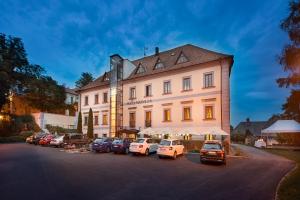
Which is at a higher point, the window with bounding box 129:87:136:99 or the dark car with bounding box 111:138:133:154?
the window with bounding box 129:87:136:99

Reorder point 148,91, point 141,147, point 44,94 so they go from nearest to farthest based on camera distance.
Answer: point 141,147 → point 148,91 → point 44,94

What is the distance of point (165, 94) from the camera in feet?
116

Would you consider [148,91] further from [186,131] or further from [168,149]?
[168,149]

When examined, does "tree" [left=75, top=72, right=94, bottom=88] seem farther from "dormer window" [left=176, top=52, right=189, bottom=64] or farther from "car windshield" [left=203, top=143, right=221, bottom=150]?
"car windshield" [left=203, top=143, right=221, bottom=150]

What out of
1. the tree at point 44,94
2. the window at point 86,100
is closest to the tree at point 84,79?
the tree at point 44,94

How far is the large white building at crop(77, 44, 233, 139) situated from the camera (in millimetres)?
29922

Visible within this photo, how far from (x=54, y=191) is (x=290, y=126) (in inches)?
1440

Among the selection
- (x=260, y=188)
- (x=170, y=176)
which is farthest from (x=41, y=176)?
(x=260, y=188)

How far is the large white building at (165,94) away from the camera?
29.9 meters

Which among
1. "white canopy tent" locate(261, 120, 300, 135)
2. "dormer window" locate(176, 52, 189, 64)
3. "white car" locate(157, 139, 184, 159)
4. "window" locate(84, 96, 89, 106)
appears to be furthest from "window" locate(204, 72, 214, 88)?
"window" locate(84, 96, 89, 106)

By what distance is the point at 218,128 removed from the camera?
28.3 m

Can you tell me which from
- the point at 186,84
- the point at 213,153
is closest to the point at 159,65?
the point at 186,84

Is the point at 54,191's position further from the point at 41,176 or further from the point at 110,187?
the point at 41,176

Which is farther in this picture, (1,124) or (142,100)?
(1,124)
